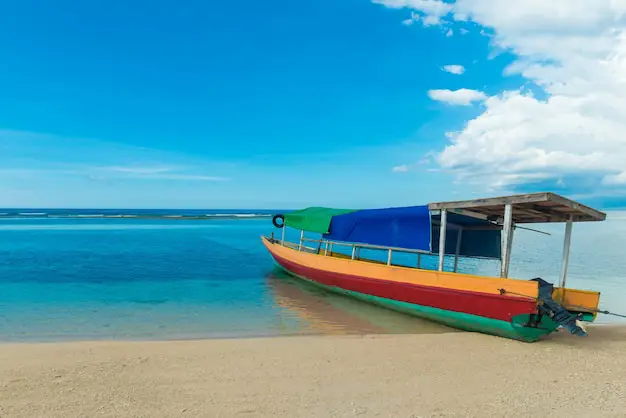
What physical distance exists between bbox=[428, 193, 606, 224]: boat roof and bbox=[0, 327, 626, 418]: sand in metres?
2.83

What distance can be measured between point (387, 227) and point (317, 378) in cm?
665

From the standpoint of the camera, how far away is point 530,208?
9719 millimetres

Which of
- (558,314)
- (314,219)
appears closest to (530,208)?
(558,314)

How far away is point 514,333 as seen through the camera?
8.29 m

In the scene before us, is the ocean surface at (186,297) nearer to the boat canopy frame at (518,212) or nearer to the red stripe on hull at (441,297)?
the red stripe on hull at (441,297)

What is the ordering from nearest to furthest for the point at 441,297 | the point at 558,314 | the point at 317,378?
the point at 317,378, the point at 558,314, the point at 441,297

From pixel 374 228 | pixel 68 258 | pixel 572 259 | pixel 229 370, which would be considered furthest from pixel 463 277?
pixel 68 258

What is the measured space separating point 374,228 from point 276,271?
26.5ft

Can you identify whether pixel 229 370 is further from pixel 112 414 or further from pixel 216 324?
pixel 216 324

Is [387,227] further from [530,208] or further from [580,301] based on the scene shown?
[580,301]

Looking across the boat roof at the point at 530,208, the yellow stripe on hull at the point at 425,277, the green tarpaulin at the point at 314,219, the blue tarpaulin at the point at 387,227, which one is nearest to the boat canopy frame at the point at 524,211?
the boat roof at the point at 530,208

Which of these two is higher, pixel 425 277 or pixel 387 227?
pixel 387 227

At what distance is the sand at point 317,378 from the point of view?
5.06 meters

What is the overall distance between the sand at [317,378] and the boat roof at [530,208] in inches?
111
